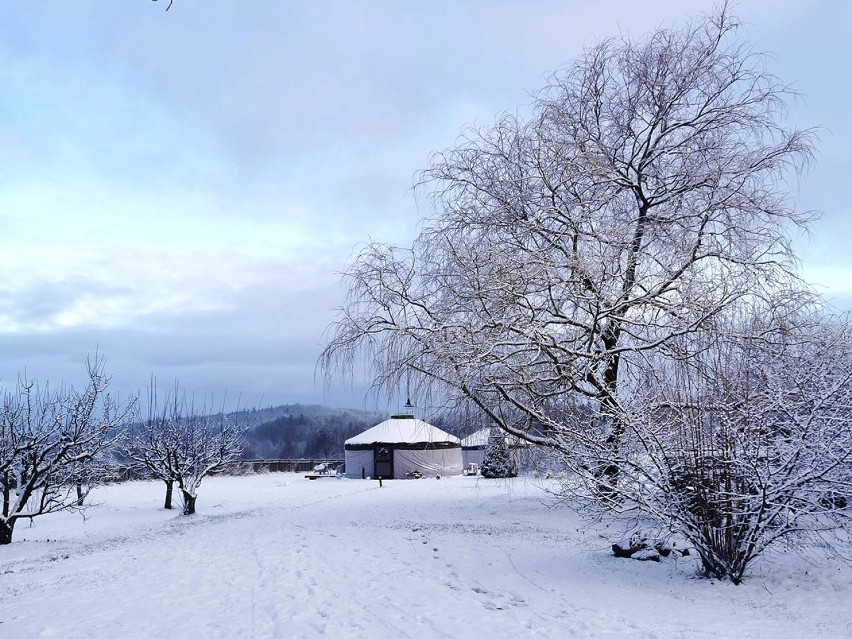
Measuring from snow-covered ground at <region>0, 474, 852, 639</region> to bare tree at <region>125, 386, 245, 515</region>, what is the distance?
230 inches

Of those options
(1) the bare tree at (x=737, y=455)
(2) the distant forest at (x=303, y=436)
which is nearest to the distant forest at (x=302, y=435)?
(2) the distant forest at (x=303, y=436)

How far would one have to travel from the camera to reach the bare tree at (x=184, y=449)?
59.6ft

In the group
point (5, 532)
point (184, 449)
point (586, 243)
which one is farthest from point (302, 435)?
point (586, 243)

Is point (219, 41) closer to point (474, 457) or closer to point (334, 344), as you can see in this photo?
point (334, 344)

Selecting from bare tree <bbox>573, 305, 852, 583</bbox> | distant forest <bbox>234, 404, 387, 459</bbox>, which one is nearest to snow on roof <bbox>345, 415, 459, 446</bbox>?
bare tree <bbox>573, 305, 852, 583</bbox>

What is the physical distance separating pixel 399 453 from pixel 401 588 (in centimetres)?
2540

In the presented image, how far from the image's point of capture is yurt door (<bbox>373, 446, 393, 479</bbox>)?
31750 millimetres

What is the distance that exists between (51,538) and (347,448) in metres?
19.5

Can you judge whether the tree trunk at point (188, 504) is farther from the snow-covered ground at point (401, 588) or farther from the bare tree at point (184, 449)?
the snow-covered ground at point (401, 588)

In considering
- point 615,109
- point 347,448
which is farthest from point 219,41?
point 347,448

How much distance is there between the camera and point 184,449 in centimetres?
1930

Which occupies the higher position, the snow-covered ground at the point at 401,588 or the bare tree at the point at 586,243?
the bare tree at the point at 586,243

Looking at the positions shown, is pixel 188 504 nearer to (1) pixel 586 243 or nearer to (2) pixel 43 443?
(2) pixel 43 443

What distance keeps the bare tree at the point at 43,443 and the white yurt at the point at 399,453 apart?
17309 millimetres
